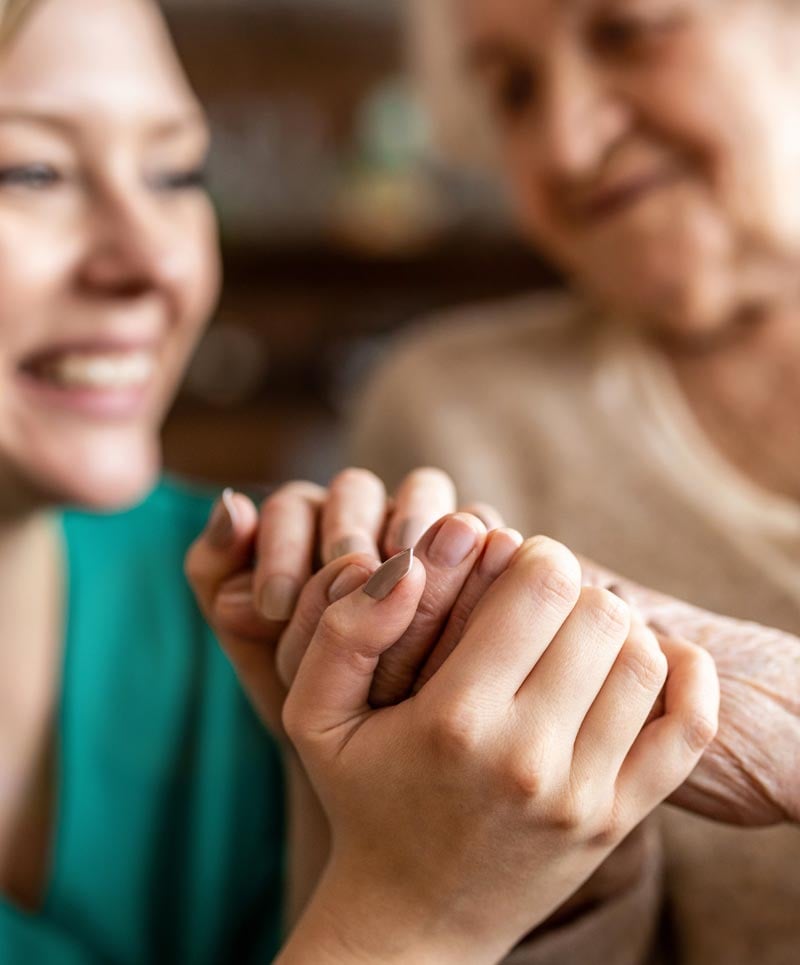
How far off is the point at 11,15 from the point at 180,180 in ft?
0.73

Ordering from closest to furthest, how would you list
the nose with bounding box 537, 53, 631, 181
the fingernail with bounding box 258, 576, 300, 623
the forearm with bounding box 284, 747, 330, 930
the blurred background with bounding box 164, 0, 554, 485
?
the fingernail with bounding box 258, 576, 300, 623 < the forearm with bounding box 284, 747, 330, 930 < the nose with bounding box 537, 53, 631, 181 < the blurred background with bounding box 164, 0, 554, 485

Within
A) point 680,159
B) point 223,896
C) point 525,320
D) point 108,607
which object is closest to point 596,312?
point 525,320

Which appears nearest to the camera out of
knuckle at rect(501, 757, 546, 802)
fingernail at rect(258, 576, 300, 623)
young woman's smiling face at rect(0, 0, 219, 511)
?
knuckle at rect(501, 757, 546, 802)

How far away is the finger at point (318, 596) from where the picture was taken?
608 mm

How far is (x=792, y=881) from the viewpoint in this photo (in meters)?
0.81

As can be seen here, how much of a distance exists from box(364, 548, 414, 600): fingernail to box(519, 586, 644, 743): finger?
0.28ft

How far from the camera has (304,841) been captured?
2.68 feet

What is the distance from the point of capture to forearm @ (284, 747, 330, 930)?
2.58 feet

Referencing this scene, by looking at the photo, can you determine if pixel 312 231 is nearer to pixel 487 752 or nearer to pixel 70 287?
pixel 70 287

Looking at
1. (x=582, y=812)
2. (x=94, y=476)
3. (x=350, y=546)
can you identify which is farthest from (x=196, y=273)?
(x=582, y=812)

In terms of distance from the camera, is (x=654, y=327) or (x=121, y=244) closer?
(x=121, y=244)

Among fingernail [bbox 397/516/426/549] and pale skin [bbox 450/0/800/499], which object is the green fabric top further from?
pale skin [bbox 450/0/800/499]

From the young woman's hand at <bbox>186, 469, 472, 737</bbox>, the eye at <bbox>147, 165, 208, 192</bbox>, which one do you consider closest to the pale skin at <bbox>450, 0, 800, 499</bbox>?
the eye at <bbox>147, 165, 208, 192</bbox>

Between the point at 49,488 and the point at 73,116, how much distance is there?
1.00 feet
